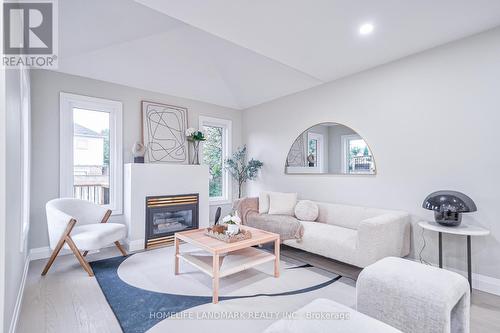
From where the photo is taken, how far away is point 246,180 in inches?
220

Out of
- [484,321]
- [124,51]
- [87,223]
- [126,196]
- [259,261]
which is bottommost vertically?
[484,321]

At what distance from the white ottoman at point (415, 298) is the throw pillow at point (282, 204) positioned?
81.2 inches

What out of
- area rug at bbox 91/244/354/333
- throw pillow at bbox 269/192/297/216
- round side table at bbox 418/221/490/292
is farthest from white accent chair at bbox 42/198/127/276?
round side table at bbox 418/221/490/292

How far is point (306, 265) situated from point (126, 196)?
283cm

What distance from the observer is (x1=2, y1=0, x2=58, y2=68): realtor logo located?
5.73 ft

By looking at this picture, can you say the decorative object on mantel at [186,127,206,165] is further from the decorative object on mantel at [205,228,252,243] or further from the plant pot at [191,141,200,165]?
the decorative object on mantel at [205,228,252,243]

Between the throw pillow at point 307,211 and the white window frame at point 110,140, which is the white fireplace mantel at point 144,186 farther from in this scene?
the throw pillow at point 307,211

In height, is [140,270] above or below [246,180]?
below

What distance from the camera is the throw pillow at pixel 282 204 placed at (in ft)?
13.1

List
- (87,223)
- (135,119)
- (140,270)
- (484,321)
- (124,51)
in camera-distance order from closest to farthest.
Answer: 1. (484,321)
2. (140,270)
3. (87,223)
4. (124,51)
5. (135,119)

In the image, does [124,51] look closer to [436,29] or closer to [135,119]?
[135,119]

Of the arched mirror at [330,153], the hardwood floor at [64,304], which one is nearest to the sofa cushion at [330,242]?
the arched mirror at [330,153]

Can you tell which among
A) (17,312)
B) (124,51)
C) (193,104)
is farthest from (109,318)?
(193,104)

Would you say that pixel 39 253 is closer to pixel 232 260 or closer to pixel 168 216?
pixel 168 216
